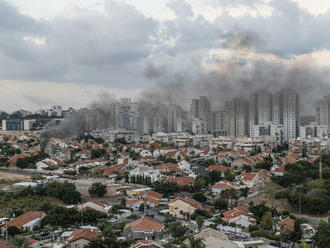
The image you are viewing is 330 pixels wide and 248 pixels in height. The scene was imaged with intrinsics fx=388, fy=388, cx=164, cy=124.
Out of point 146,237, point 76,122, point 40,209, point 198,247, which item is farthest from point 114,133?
point 198,247

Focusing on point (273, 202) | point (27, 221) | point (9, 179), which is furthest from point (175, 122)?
point (27, 221)

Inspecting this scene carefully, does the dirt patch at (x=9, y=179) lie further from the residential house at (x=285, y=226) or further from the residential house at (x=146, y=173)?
the residential house at (x=285, y=226)

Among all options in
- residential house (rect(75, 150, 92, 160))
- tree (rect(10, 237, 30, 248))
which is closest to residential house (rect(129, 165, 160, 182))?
residential house (rect(75, 150, 92, 160))

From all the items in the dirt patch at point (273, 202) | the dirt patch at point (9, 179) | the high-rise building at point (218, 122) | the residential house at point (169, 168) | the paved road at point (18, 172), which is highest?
the high-rise building at point (218, 122)

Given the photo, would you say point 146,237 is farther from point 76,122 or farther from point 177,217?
point 76,122

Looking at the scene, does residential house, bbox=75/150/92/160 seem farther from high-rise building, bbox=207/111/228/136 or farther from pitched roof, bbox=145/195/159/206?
high-rise building, bbox=207/111/228/136

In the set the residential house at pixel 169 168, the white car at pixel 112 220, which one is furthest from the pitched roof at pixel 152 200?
the residential house at pixel 169 168

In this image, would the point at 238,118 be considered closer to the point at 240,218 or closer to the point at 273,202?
the point at 273,202
